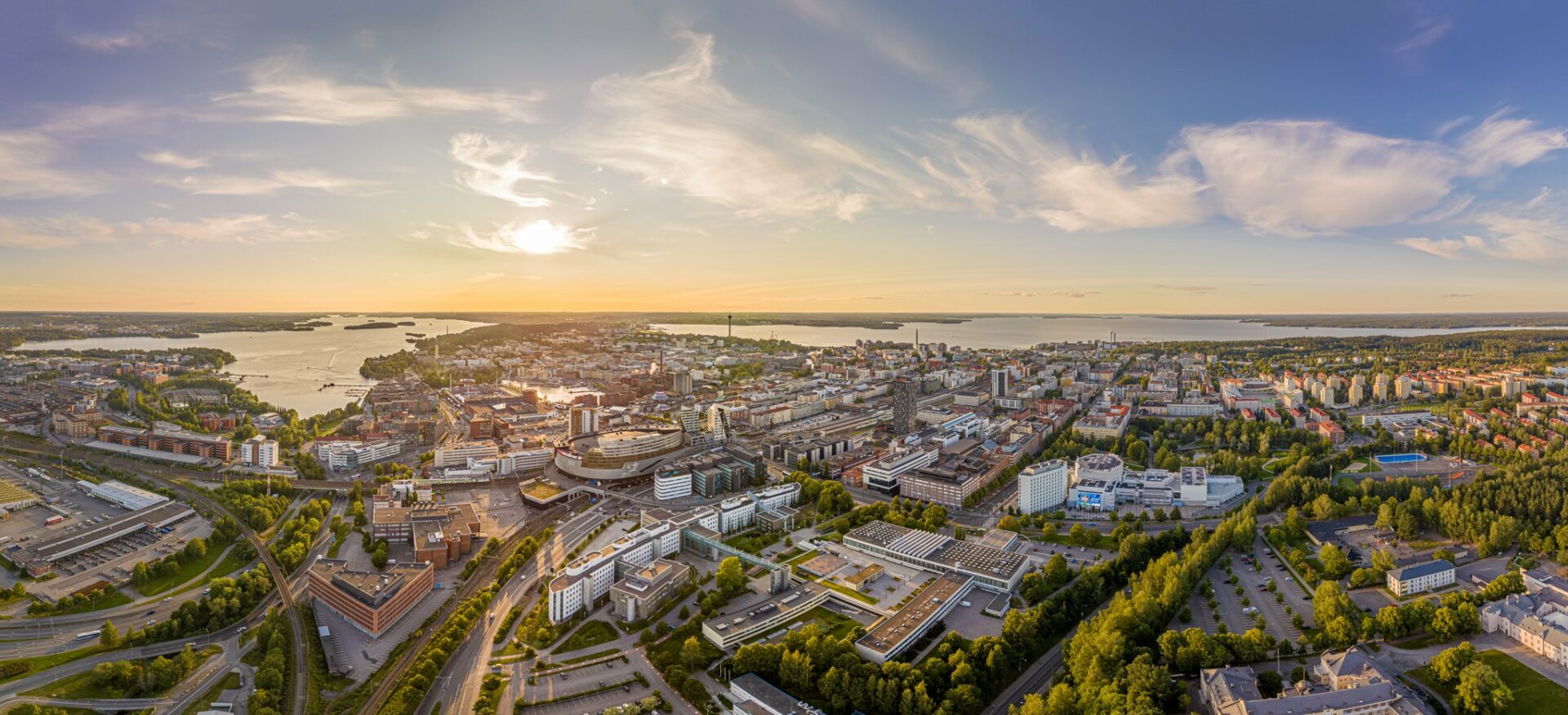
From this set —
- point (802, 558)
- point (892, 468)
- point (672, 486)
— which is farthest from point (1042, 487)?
point (672, 486)

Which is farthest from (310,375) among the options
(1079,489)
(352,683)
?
(1079,489)

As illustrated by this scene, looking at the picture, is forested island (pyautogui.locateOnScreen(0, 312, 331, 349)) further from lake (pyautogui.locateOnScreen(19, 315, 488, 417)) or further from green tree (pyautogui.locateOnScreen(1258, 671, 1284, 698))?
green tree (pyautogui.locateOnScreen(1258, 671, 1284, 698))

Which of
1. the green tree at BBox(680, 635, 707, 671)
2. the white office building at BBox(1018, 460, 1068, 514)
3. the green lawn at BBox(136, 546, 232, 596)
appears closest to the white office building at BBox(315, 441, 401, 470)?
the green lawn at BBox(136, 546, 232, 596)

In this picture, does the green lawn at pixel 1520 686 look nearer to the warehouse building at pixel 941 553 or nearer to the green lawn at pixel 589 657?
the warehouse building at pixel 941 553

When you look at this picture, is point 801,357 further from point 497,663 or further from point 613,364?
point 497,663

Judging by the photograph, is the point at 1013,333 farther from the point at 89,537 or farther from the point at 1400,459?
the point at 89,537

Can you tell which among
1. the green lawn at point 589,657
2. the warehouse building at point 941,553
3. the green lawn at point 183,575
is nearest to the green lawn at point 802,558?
the warehouse building at point 941,553
